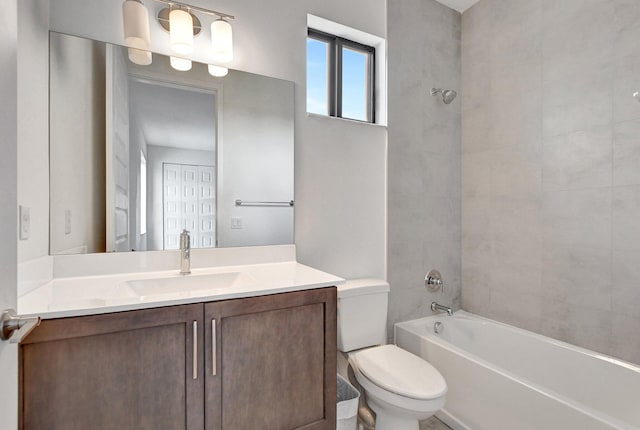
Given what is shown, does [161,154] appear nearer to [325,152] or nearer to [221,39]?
[221,39]

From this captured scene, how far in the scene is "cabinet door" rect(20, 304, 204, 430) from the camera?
83cm

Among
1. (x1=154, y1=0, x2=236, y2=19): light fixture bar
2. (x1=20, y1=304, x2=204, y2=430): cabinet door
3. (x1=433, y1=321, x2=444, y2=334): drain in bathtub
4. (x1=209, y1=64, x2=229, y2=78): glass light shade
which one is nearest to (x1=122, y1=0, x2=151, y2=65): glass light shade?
(x1=154, y1=0, x2=236, y2=19): light fixture bar

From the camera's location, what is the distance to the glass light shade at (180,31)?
1453 mm

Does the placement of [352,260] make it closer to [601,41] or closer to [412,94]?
[412,94]

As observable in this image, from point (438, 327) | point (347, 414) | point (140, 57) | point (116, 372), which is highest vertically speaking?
point (140, 57)

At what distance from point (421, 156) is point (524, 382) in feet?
4.81

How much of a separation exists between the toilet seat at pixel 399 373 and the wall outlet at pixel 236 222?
0.90 meters

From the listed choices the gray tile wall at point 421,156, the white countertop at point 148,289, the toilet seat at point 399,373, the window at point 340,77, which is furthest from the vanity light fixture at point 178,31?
the toilet seat at point 399,373

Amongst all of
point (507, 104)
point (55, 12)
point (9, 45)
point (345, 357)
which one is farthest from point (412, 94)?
point (9, 45)

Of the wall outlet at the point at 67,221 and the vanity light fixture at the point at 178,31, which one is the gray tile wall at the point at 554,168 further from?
the wall outlet at the point at 67,221

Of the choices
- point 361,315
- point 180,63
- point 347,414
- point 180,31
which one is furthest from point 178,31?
point 347,414

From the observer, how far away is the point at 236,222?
1.62m

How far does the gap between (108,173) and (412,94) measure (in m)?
1.90

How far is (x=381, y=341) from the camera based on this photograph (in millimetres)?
1797
